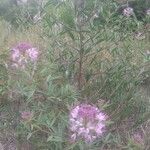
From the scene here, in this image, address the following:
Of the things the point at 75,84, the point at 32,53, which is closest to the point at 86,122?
the point at 32,53

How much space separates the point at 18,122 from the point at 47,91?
0.52m

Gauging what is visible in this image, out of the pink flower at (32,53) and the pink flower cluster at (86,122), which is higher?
the pink flower at (32,53)

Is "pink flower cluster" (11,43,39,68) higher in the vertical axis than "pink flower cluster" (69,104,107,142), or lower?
higher

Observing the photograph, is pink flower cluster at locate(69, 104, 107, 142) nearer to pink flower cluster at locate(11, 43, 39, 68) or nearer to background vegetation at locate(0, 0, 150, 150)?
background vegetation at locate(0, 0, 150, 150)

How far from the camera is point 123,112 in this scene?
344 centimetres

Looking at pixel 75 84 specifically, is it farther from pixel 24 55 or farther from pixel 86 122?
pixel 86 122

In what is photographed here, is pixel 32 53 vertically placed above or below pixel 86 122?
above

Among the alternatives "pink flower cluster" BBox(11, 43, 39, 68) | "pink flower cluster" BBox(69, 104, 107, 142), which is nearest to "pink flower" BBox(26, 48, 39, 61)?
"pink flower cluster" BBox(11, 43, 39, 68)

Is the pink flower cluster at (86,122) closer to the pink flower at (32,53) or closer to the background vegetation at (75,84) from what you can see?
the background vegetation at (75,84)

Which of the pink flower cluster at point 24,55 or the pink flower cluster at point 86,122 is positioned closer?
the pink flower cluster at point 86,122

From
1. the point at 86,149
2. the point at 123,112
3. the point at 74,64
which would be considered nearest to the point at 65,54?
the point at 74,64

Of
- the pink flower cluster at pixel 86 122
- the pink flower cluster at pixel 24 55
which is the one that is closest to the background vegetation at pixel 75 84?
the pink flower cluster at pixel 24 55

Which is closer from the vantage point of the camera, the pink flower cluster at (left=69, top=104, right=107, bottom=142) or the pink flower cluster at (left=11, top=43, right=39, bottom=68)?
the pink flower cluster at (left=69, top=104, right=107, bottom=142)

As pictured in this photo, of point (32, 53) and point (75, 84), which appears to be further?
point (75, 84)
